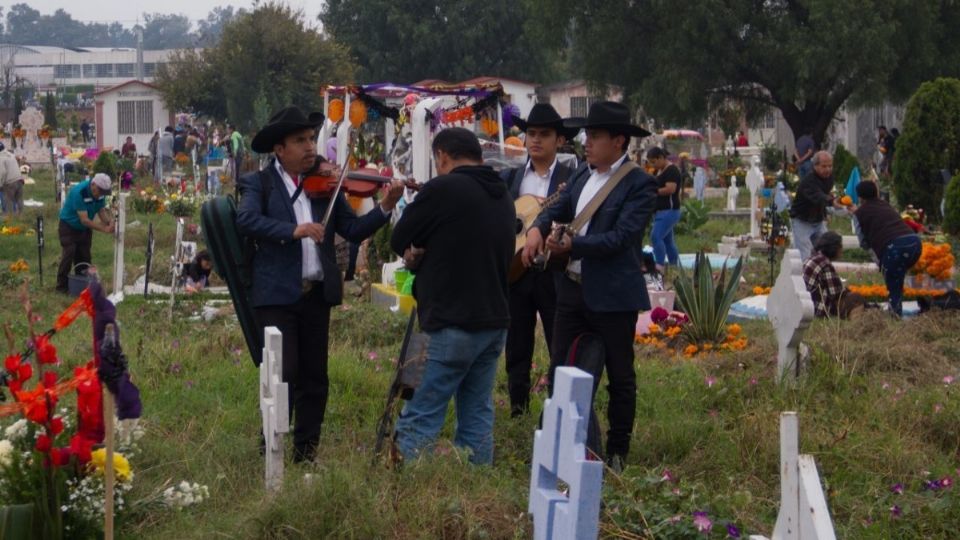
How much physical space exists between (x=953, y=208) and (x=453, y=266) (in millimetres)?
12762

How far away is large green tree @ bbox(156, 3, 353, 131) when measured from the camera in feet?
177

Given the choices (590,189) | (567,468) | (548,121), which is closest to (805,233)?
(548,121)

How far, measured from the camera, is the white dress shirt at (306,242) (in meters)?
7.01

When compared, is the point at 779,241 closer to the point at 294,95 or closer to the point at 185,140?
the point at 185,140

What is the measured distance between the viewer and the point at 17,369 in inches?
215

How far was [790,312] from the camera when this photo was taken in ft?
27.4

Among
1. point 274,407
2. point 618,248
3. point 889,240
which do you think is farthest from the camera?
point 889,240

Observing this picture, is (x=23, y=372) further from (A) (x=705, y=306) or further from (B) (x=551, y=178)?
(A) (x=705, y=306)

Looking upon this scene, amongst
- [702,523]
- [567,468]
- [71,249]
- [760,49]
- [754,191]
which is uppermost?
[760,49]

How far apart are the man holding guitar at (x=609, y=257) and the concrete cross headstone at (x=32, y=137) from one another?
124 feet

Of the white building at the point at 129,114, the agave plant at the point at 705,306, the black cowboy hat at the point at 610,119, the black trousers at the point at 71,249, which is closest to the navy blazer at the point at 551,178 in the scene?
the black cowboy hat at the point at 610,119

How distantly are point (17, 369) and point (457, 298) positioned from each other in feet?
6.41

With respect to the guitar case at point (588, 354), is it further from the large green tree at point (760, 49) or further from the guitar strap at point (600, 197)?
the large green tree at point (760, 49)

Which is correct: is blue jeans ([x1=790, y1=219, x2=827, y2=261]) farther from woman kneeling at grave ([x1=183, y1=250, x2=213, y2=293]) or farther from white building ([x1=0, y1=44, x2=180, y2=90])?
white building ([x1=0, y1=44, x2=180, y2=90])
